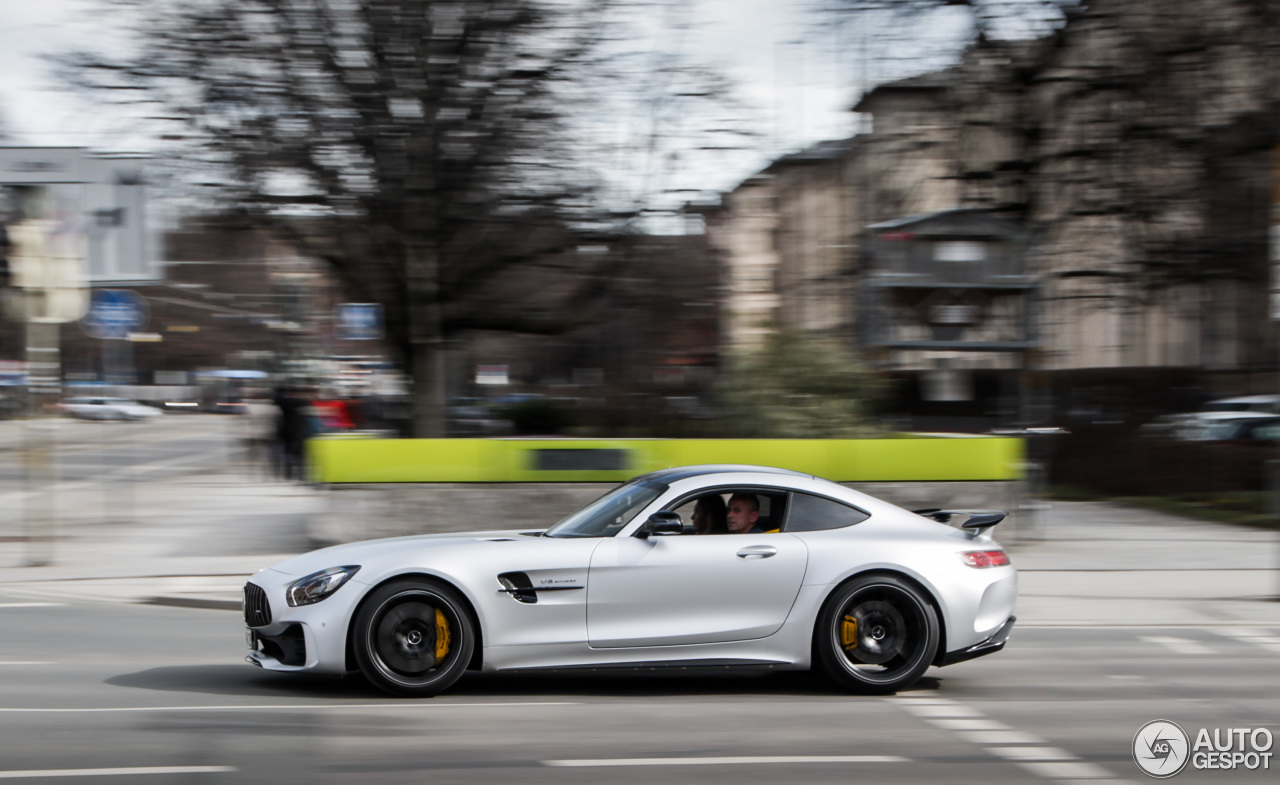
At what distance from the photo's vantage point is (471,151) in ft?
50.1

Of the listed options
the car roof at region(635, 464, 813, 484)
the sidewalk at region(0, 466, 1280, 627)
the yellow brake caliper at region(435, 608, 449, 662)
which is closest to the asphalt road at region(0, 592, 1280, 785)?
the yellow brake caliper at region(435, 608, 449, 662)

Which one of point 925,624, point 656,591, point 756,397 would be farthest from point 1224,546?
point 656,591

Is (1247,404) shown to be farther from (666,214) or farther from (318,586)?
(318,586)

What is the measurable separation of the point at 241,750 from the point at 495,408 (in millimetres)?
15181

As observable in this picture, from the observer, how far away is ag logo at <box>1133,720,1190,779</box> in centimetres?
551

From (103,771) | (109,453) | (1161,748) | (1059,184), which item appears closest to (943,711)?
(1161,748)

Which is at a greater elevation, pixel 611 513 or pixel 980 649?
pixel 611 513

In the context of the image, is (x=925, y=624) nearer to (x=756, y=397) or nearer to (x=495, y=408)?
(x=756, y=397)

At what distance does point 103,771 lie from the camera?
5188 mm

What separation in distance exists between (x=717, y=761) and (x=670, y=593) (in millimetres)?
1300

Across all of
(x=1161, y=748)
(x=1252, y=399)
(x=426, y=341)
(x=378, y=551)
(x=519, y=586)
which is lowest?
(x=1161, y=748)

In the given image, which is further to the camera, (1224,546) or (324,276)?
(324,276)

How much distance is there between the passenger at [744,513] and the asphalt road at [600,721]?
899mm

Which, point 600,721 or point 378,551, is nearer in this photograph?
point 600,721
